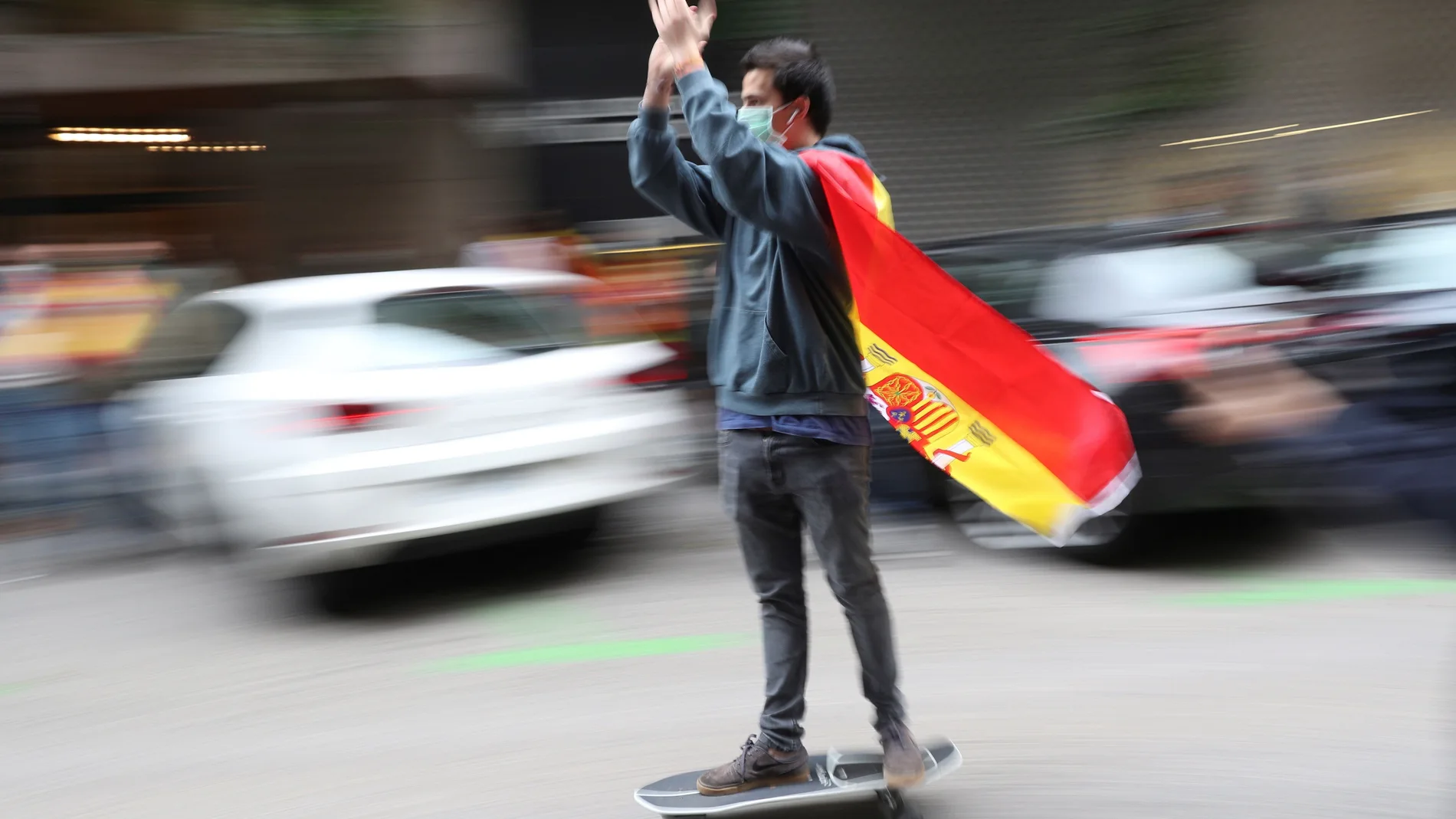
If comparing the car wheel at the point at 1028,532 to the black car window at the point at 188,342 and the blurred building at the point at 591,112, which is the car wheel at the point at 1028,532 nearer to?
the black car window at the point at 188,342

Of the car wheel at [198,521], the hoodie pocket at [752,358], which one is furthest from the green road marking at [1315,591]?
the car wheel at [198,521]

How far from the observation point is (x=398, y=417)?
547cm

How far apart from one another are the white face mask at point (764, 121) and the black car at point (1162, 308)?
2025 millimetres

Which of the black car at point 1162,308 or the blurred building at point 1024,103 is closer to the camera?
the black car at point 1162,308

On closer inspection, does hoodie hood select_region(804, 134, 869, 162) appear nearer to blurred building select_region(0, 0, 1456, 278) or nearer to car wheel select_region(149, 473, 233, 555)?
car wheel select_region(149, 473, 233, 555)

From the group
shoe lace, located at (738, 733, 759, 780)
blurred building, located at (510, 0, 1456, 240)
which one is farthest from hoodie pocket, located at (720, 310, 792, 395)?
blurred building, located at (510, 0, 1456, 240)

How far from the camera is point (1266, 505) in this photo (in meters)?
5.46

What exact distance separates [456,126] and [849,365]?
11.8 metres

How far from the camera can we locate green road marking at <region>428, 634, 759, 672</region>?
5086 millimetres

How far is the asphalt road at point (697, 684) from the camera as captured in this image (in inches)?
148

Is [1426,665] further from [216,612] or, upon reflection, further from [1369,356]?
[216,612]

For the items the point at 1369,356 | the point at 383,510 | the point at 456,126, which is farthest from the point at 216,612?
the point at 456,126

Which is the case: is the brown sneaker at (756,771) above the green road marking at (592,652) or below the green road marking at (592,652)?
above

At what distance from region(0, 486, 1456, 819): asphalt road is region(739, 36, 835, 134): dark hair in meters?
1.86
